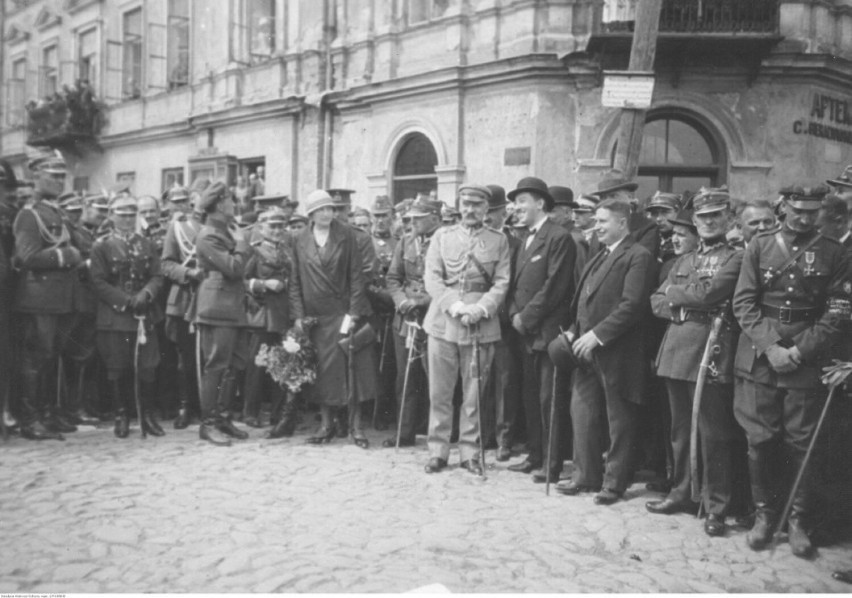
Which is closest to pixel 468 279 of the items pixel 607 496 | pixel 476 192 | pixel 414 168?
pixel 476 192

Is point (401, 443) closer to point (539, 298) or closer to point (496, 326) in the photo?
point (496, 326)

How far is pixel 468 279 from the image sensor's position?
6.37 m

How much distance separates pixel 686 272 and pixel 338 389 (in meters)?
3.33

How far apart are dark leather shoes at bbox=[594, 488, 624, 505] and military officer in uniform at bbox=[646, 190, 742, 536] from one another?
263 mm

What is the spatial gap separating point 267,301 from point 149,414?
157 cm

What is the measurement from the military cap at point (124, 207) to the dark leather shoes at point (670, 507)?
209 inches

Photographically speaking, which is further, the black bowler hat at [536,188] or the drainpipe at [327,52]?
the drainpipe at [327,52]

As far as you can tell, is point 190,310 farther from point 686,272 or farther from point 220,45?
point 220,45

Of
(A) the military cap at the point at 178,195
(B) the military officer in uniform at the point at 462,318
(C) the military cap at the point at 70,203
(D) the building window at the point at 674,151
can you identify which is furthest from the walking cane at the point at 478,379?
(D) the building window at the point at 674,151

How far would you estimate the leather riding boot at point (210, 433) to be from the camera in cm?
701

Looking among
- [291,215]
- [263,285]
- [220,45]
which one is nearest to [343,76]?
[220,45]

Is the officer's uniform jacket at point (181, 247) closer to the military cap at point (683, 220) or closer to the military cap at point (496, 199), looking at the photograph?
the military cap at point (496, 199)

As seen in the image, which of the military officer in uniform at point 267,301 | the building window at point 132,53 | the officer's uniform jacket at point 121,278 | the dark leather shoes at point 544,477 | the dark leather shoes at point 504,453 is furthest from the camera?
the building window at point 132,53

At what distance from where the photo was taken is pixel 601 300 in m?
5.65
